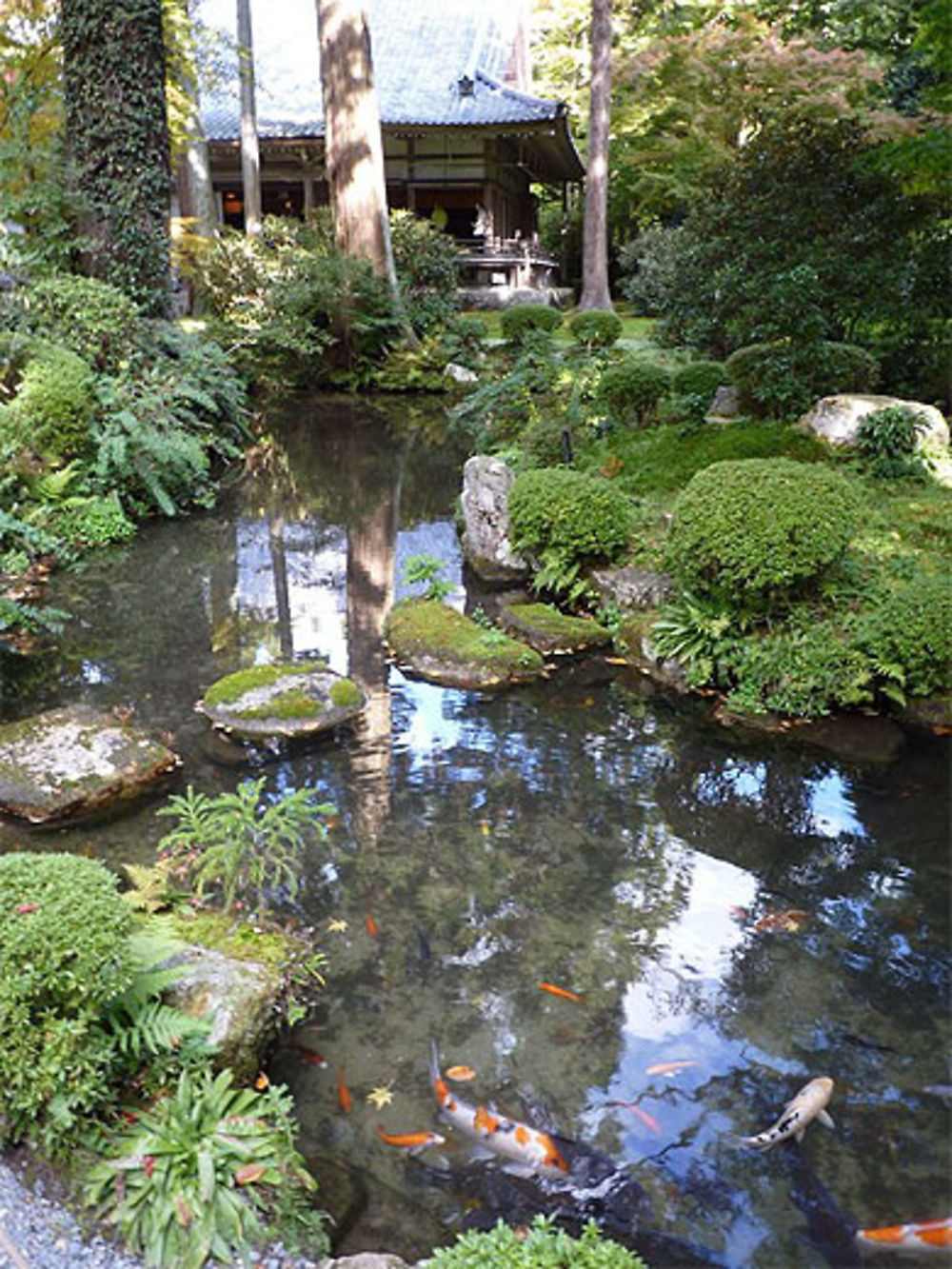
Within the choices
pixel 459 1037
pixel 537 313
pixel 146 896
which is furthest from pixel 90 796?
pixel 537 313

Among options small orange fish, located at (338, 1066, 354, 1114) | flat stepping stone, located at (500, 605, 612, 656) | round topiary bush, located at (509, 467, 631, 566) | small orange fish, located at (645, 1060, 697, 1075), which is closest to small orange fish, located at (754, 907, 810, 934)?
small orange fish, located at (645, 1060, 697, 1075)

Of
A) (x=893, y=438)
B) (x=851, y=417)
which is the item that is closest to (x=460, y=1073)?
(x=893, y=438)

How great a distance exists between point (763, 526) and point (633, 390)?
553 centimetres

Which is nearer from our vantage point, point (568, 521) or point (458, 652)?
point (458, 652)

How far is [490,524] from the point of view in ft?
32.8

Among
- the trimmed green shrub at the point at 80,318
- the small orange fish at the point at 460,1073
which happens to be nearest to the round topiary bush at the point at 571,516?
the small orange fish at the point at 460,1073

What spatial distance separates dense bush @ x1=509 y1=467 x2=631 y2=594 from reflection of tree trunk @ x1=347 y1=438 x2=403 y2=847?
4.99ft

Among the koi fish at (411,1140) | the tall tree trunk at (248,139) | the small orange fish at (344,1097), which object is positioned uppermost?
the tall tree trunk at (248,139)

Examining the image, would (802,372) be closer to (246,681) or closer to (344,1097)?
(246,681)

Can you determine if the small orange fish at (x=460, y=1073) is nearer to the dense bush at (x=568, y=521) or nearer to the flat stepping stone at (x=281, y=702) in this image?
the flat stepping stone at (x=281, y=702)

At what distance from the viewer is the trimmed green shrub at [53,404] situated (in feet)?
34.5

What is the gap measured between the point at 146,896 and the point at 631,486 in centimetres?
725

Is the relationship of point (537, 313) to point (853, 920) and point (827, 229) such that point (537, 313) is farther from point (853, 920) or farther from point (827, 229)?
point (853, 920)

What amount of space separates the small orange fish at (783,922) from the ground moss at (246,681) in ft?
12.3
